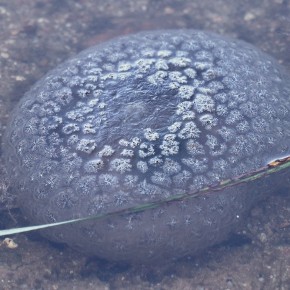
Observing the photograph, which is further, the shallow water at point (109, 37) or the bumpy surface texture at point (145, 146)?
the shallow water at point (109, 37)

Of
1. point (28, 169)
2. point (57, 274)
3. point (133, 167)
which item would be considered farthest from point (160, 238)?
point (28, 169)

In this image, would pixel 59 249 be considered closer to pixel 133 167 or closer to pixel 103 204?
pixel 103 204

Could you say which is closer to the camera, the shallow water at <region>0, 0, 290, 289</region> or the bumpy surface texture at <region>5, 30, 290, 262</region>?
the bumpy surface texture at <region>5, 30, 290, 262</region>

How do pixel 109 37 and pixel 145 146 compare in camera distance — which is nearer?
pixel 145 146

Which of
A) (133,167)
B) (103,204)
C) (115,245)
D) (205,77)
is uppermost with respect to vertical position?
(205,77)
